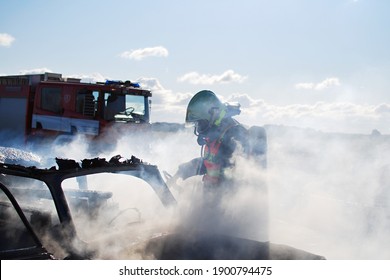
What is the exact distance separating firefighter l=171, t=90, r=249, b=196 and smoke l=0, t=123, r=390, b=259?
0.11 meters

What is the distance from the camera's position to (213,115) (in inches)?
193

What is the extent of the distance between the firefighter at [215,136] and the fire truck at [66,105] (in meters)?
5.61

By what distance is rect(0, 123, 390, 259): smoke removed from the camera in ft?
12.1

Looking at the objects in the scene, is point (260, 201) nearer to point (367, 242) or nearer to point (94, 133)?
point (367, 242)

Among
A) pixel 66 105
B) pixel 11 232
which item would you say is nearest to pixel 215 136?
pixel 11 232

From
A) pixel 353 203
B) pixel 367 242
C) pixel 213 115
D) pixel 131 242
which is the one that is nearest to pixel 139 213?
pixel 131 242

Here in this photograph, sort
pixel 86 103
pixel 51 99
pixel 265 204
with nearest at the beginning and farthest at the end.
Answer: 1. pixel 265 204
2. pixel 86 103
3. pixel 51 99

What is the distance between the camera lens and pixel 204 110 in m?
4.94

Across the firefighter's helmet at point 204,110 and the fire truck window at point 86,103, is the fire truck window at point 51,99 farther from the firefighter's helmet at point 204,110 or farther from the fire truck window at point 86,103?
the firefighter's helmet at point 204,110

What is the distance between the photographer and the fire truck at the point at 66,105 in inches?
403

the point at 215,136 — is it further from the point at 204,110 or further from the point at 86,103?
the point at 86,103

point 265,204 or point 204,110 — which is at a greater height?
point 204,110

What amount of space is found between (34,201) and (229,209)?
1880 mm

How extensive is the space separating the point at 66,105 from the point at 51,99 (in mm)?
543
